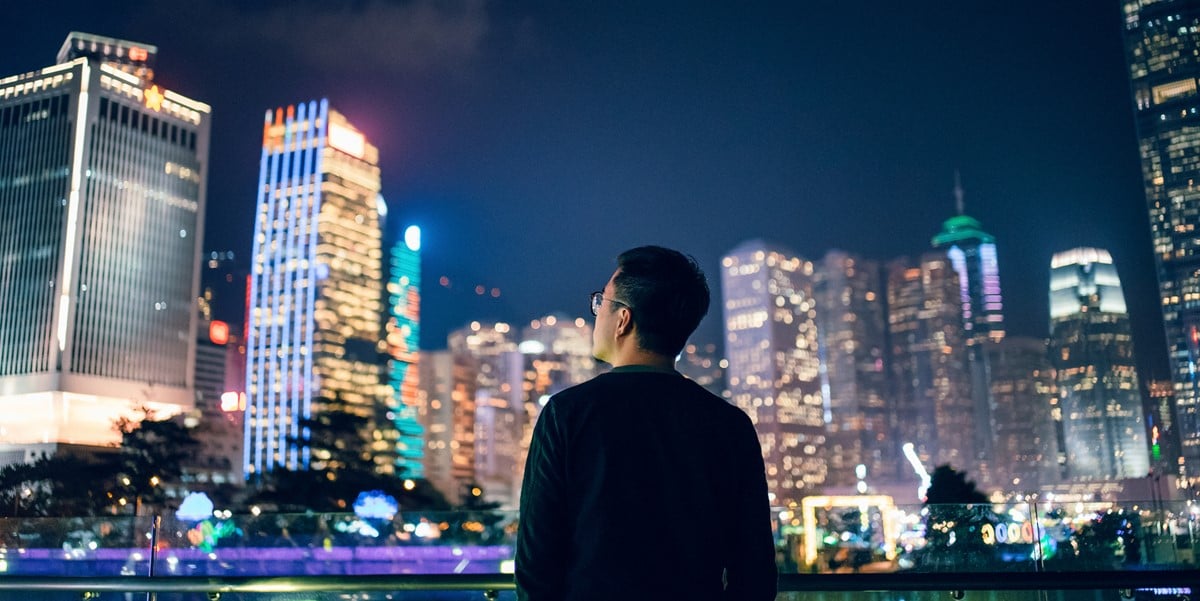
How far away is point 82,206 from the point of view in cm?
5644

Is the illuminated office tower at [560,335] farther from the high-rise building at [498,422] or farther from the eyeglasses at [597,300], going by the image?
the eyeglasses at [597,300]

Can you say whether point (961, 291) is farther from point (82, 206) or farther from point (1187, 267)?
point (82, 206)

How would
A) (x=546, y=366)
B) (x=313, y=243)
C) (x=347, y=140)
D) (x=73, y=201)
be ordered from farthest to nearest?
(x=546, y=366) < (x=347, y=140) < (x=313, y=243) < (x=73, y=201)

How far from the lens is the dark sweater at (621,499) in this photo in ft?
4.62

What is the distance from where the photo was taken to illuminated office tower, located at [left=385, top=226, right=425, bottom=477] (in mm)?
92062

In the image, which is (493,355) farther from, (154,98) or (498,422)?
(154,98)

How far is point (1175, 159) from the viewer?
1538 inches

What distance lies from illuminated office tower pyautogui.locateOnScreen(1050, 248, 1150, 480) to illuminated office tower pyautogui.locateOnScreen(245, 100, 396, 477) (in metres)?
59.4

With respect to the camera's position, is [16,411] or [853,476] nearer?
[16,411]

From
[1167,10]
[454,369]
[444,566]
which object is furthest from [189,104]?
[444,566]

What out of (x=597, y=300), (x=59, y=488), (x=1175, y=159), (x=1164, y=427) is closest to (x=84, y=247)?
(x=59, y=488)

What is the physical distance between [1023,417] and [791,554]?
96692mm

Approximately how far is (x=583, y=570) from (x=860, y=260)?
118 meters

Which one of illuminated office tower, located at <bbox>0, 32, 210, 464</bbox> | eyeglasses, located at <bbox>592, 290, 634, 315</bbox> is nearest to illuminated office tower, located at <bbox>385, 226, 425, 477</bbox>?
illuminated office tower, located at <bbox>0, 32, 210, 464</bbox>
